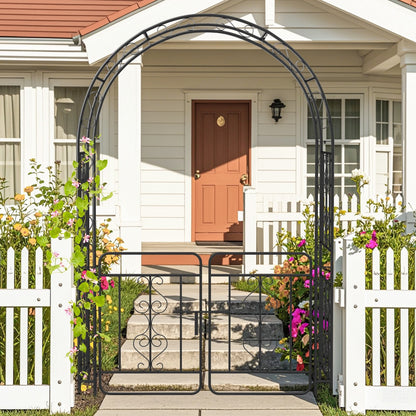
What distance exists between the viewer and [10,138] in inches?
407

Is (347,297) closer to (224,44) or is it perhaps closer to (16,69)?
(224,44)

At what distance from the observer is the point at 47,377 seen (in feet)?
17.6

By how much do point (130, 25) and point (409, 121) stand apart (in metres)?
3.60

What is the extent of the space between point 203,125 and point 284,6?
2646 millimetres

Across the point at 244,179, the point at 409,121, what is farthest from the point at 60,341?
the point at 244,179

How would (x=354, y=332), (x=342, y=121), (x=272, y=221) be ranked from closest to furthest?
(x=354, y=332) < (x=272, y=221) < (x=342, y=121)

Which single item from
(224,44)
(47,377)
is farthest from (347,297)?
(224,44)

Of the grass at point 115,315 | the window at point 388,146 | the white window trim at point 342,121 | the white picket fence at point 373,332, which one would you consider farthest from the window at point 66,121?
the white picket fence at point 373,332

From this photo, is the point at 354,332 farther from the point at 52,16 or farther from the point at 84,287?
the point at 52,16

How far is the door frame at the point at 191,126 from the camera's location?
11047 millimetres

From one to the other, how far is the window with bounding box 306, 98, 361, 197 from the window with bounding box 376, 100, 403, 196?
351 mm

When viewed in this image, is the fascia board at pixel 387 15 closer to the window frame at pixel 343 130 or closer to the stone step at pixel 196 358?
the window frame at pixel 343 130

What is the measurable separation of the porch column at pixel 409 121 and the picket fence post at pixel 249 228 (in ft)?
6.22

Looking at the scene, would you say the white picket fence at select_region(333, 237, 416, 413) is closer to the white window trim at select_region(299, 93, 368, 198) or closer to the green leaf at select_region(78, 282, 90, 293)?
the green leaf at select_region(78, 282, 90, 293)
